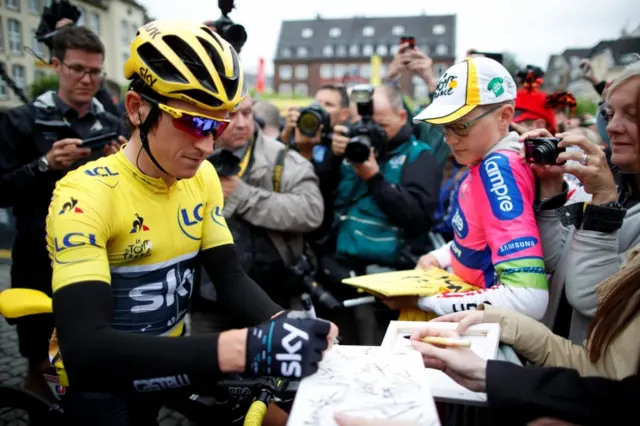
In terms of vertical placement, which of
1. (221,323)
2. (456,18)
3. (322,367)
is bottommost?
(221,323)

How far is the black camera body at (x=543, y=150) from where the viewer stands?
2238mm

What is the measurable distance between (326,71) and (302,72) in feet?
11.5

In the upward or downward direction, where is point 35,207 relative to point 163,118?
downward

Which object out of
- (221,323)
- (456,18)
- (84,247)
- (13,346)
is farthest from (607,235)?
(456,18)

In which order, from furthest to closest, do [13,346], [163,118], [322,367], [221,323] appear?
[13,346] → [221,323] → [163,118] → [322,367]

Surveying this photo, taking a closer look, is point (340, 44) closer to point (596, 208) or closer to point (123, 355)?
point (596, 208)

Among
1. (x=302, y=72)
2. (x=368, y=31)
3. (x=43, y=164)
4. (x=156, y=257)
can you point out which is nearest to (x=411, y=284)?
(x=156, y=257)

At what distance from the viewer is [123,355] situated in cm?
145

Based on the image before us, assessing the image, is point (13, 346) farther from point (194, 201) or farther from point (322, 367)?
point (322, 367)

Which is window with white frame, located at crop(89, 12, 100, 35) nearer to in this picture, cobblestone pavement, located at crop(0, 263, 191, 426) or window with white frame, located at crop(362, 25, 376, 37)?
cobblestone pavement, located at crop(0, 263, 191, 426)

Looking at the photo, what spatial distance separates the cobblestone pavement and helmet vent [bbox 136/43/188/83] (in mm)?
2791

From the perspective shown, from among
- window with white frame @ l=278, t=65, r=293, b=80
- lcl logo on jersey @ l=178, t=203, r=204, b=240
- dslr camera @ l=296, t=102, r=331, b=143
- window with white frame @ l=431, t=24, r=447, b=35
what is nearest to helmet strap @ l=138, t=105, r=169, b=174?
lcl logo on jersey @ l=178, t=203, r=204, b=240

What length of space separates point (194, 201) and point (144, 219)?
0.29 m

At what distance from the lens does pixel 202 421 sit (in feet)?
6.95
